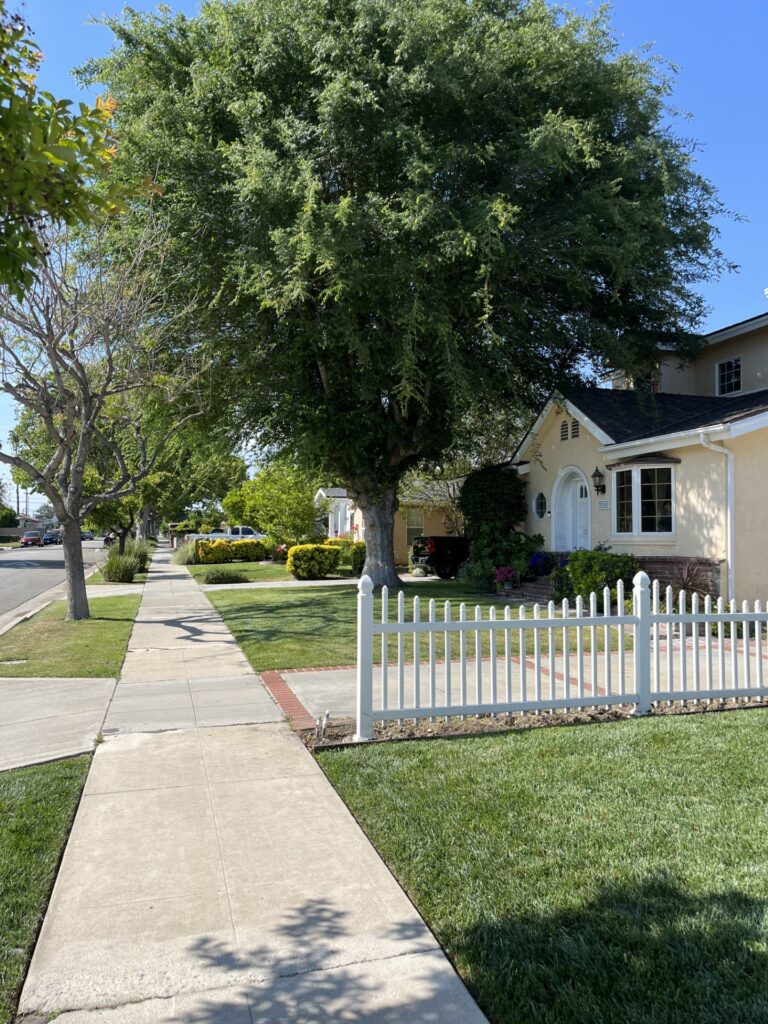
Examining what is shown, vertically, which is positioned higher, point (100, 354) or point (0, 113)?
point (100, 354)

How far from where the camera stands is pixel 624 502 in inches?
653

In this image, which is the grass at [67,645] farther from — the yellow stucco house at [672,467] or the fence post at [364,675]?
the yellow stucco house at [672,467]

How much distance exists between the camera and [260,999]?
288 centimetres

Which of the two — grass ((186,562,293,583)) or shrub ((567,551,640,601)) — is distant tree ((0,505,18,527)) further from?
shrub ((567,551,640,601))

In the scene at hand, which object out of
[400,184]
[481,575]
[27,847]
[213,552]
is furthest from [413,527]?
[27,847]

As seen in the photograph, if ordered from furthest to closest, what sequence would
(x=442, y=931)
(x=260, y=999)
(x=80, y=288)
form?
(x=80, y=288) < (x=442, y=931) < (x=260, y=999)

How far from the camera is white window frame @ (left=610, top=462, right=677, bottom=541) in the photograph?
1536 cm

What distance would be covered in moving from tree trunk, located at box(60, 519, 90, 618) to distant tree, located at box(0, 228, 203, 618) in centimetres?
2

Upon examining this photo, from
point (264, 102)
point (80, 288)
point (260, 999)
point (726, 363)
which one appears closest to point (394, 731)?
point (260, 999)

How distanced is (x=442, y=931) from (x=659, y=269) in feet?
55.5

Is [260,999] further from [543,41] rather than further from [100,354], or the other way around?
[543,41]

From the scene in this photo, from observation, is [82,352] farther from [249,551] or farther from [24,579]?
[249,551]

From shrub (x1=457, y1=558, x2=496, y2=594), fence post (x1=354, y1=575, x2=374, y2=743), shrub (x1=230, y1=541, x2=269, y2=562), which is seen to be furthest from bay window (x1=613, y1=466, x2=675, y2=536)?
shrub (x1=230, y1=541, x2=269, y2=562)

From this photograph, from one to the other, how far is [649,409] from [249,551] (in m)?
24.1
